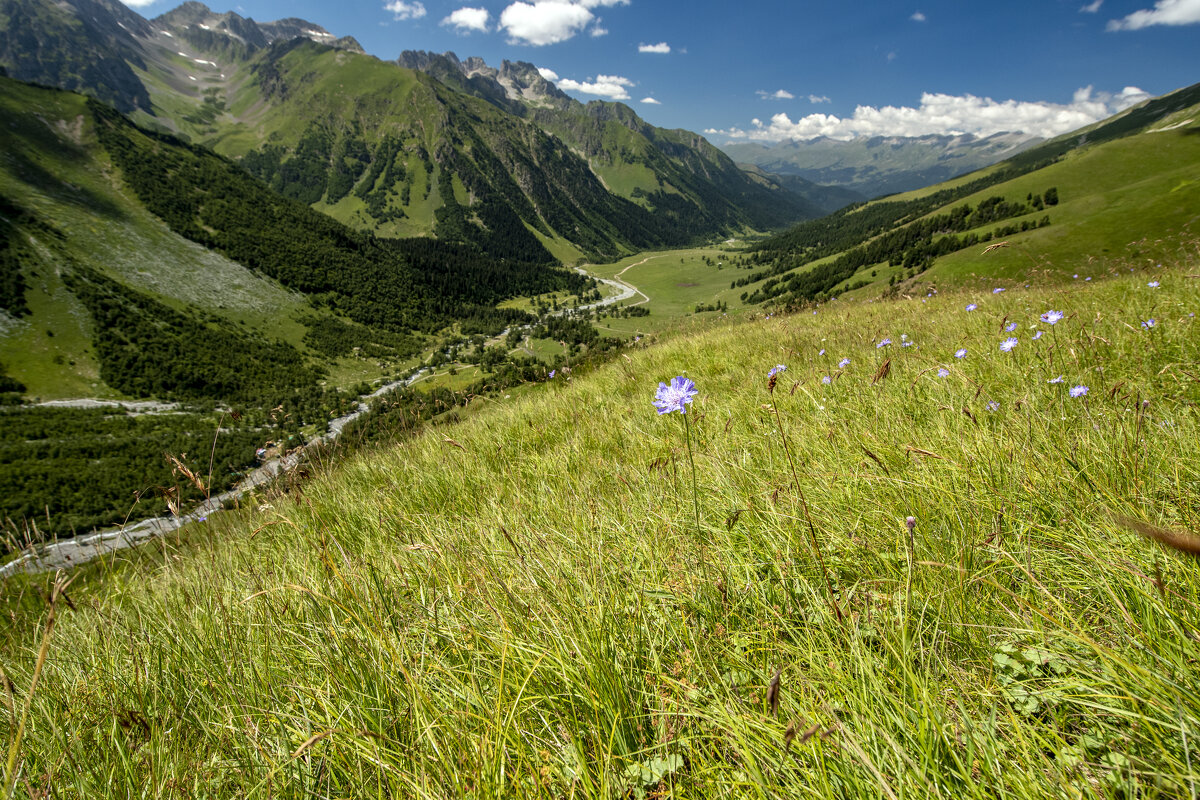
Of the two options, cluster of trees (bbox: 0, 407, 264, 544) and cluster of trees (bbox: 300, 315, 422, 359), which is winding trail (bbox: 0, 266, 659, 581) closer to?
cluster of trees (bbox: 0, 407, 264, 544)

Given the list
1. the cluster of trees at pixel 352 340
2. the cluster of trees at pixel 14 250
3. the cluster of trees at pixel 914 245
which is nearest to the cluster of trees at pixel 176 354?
the cluster of trees at pixel 14 250

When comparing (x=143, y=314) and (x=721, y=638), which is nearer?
(x=721, y=638)

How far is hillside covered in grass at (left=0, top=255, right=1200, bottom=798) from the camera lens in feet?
4.71

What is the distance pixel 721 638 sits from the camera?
2.13 metres

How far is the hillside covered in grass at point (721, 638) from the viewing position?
1.43 m

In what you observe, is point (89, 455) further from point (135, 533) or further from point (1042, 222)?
point (1042, 222)

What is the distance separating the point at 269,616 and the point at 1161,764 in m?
3.76

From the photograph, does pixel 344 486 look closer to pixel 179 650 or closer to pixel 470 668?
pixel 179 650

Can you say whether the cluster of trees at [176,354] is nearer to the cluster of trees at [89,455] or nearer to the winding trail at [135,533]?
the cluster of trees at [89,455]

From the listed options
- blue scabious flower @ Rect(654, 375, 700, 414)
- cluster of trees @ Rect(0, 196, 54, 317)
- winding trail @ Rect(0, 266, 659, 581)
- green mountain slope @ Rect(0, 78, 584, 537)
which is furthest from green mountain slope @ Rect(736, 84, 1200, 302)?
cluster of trees @ Rect(0, 196, 54, 317)

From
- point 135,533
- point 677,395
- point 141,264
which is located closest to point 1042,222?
point 677,395

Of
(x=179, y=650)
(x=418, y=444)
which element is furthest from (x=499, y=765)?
(x=418, y=444)

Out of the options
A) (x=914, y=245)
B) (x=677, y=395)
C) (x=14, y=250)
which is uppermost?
(x=14, y=250)

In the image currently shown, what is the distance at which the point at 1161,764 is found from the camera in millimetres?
1262
